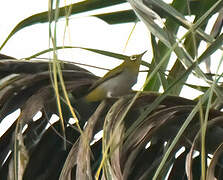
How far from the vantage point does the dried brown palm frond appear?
639mm

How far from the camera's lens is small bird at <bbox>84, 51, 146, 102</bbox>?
78cm

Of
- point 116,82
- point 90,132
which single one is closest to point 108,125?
point 90,132

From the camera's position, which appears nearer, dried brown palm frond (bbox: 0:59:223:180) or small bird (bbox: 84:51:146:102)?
dried brown palm frond (bbox: 0:59:223:180)

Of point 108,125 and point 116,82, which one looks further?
A: point 116,82

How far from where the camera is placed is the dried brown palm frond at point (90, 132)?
0.64 meters

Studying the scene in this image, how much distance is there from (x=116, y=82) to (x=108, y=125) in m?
0.21

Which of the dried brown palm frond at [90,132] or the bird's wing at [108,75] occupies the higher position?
the bird's wing at [108,75]

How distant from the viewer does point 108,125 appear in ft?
2.06

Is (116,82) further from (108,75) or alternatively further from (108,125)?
(108,125)

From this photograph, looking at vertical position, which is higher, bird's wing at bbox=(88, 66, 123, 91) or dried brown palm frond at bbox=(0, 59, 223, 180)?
bird's wing at bbox=(88, 66, 123, 91)

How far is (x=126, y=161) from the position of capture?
25.1 inches

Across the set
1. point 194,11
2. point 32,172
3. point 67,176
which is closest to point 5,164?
point 32,172

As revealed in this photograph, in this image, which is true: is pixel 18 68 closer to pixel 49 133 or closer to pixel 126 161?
pixel 49 133

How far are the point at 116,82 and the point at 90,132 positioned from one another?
0.18 metres
